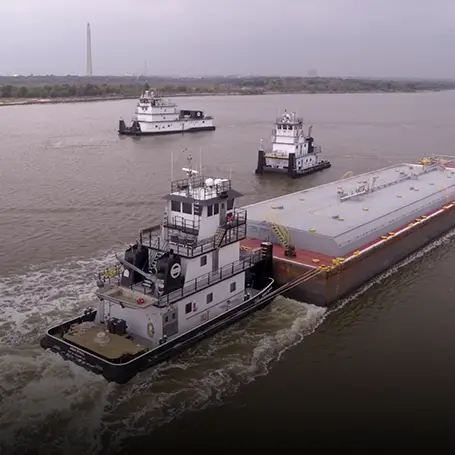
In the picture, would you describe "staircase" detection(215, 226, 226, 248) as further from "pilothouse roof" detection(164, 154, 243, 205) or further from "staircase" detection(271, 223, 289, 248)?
"staircase" detection(271, 223, 289, 248)

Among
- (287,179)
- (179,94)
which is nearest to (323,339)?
(287,179)

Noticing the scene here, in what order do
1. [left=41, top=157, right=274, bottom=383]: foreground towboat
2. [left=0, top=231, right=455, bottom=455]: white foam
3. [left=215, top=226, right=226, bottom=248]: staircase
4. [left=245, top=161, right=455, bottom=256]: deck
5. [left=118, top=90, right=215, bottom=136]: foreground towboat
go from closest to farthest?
[left=0, top=231, right=455, bottom=455]: white foam < [left=41, top=157, right=274, bottom=383]: foreground towboat < [left=215, top=226, right=226, bottom=248]: staircase < [left=245, top=161, right=455, bottom=256]: deck < [left=118, top=90, right=215, bottom=136]: foreground towboat

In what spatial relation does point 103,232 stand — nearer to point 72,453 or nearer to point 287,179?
point 72,453

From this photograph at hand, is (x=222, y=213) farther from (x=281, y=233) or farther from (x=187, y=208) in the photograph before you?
(x=281, y=233)

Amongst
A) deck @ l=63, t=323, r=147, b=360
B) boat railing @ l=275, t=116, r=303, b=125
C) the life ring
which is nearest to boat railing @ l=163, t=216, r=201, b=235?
the life ring

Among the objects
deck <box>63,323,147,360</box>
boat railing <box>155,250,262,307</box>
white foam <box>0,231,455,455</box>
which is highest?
boat railing <box>155,250,262,307</box>
